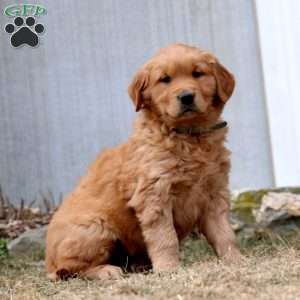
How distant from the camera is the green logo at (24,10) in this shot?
8.52 metres

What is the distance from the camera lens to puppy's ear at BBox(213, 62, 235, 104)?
5.49 metres

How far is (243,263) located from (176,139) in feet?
3.15

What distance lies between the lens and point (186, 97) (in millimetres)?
5238

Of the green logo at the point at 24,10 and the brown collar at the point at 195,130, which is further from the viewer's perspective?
the green logo at the point at 24,10

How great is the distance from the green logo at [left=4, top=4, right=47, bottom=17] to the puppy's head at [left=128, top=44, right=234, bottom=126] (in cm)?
327

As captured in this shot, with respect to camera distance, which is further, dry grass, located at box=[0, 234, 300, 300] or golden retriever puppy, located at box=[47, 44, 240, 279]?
golden retriever puppy, located at box=[47, 44, 240, 279]

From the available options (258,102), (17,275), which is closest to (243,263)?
(17,275)

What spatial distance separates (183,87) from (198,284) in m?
1.41

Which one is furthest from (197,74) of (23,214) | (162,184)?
(23,214)

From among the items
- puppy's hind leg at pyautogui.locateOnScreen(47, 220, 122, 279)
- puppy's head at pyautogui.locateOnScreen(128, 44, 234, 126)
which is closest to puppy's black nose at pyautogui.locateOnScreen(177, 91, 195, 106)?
puppy's head at pyautogui.locateOnScreen(128, 44, 234, 126)

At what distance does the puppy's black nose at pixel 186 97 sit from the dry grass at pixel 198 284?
100cm

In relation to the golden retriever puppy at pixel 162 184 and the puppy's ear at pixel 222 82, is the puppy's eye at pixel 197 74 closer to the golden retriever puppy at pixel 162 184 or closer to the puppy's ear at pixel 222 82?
the golden retriever puppy at pixel 162 184

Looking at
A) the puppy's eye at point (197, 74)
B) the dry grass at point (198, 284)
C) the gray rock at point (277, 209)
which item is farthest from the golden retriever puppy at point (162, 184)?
the gray rock at point (277, 209)

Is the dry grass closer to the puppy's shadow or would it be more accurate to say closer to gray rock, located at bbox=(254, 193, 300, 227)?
the puppy's shadow
